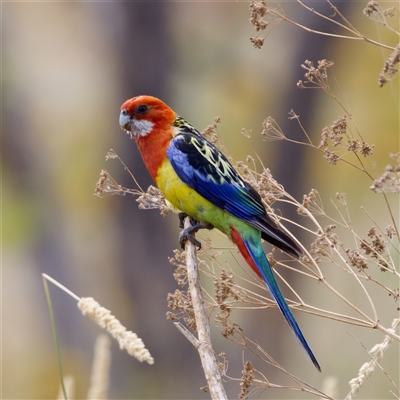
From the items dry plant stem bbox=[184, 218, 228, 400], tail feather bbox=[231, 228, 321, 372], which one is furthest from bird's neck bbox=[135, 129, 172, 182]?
dry plant stem bbox=[184, 218, 228, 400]

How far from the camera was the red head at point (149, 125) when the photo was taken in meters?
2.77

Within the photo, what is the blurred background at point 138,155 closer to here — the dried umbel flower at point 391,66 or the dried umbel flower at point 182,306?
the dried umbel flower at point 182,306

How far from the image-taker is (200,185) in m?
2.62

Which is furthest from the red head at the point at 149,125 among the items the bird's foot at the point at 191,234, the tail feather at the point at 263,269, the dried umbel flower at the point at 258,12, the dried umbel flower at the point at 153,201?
the dried umbel flower at the point at 258,12

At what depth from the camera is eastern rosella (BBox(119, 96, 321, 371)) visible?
2492 millimetres

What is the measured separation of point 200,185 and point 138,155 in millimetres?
3814

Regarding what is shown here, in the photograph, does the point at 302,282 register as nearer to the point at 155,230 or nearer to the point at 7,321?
the point at 155,230

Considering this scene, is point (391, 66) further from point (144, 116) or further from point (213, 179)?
point (144, 116)

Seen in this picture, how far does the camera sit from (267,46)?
746 cm

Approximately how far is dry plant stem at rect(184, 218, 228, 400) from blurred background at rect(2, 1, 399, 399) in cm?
420

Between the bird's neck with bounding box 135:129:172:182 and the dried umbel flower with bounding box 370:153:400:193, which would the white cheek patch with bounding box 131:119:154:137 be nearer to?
the bird's neck with bounding box 135:129:172:182

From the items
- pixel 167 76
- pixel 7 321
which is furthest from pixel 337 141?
pixel 7 321

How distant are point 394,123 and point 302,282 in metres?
2.17

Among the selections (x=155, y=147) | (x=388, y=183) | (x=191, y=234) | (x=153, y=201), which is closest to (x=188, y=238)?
(x=191, y=234)
